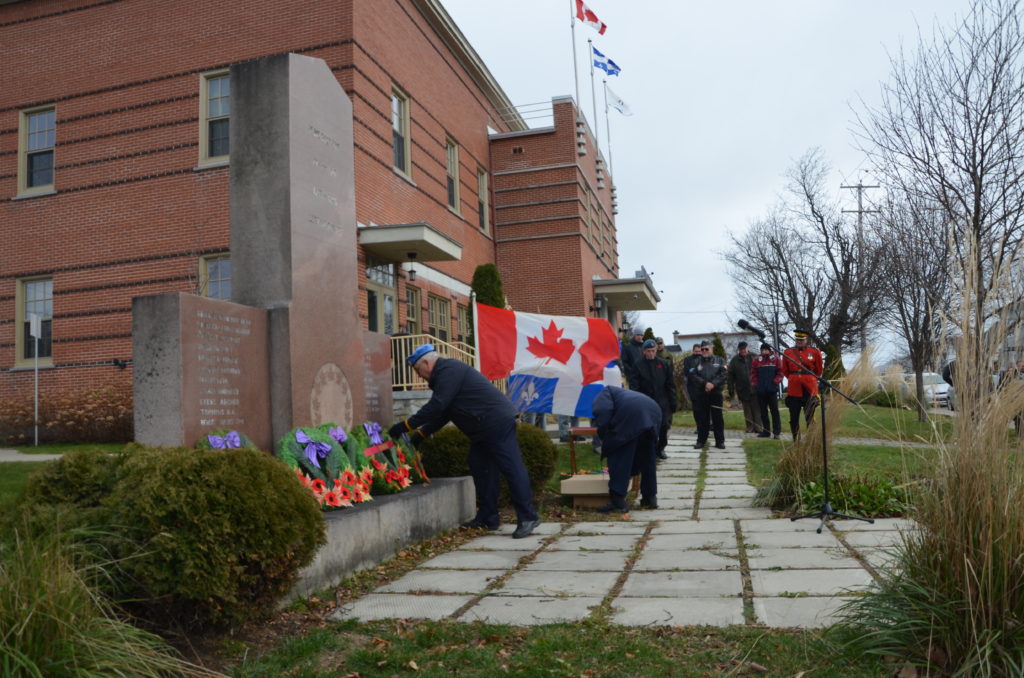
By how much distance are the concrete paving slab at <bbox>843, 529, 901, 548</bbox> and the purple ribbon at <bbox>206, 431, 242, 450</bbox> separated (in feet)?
14.6

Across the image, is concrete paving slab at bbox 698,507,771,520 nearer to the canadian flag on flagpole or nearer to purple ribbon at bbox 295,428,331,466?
purple ribbon at bbox 295,428,331,466

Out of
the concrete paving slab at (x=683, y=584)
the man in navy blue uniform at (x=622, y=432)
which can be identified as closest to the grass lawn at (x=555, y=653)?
the concrete paving slab at (x=683, y=584)

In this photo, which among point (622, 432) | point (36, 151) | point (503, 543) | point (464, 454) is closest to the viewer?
point (503, 543)

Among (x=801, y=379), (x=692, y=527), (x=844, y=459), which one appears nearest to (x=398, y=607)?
(x=692, y=527)

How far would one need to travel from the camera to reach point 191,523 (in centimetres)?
392

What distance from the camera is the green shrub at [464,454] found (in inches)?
335

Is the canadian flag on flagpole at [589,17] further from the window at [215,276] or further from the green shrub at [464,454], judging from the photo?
the green shrub at [464,454]

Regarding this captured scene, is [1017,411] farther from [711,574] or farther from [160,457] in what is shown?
[160,457]

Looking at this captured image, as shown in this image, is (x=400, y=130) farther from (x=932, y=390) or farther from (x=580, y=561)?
(x=932, y=390)

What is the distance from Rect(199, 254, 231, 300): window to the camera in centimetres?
1594

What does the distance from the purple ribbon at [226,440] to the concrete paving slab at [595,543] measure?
2522 mm

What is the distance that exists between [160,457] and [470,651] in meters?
1.81

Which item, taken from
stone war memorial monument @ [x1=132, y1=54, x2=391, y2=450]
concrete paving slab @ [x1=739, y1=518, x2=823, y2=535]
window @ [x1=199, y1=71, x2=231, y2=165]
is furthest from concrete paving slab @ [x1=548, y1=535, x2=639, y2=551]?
window @ [x1=199, y1=71, x2=231, y2=165]

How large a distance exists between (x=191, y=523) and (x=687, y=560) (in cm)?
345
